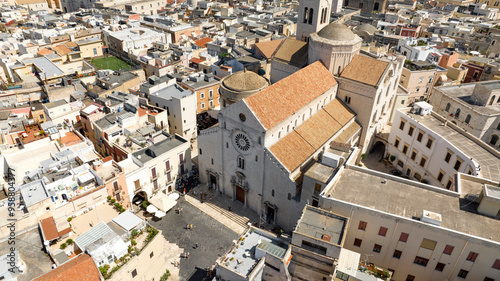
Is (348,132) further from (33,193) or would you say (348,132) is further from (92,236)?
(33,193)

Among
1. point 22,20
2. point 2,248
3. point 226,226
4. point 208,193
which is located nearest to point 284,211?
point 226,226

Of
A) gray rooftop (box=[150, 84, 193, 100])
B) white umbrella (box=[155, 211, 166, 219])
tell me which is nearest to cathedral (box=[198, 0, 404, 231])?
white umbrella (box=[155, 211, 166, 219])

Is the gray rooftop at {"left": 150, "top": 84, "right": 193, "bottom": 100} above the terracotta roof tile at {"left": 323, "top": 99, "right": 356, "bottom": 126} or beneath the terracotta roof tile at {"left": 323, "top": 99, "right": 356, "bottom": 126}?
beneath

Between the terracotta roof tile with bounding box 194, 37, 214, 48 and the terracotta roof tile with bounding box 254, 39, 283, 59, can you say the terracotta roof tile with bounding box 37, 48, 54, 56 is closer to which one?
the terracotta roof tile with bounding box 194, 37, 214, 48

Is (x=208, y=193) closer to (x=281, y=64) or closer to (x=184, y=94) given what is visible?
(x=184, y=94)

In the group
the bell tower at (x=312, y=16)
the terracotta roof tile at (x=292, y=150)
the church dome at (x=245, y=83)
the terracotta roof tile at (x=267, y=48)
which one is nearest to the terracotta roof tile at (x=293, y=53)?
the bell tower at (x=312, y=16)

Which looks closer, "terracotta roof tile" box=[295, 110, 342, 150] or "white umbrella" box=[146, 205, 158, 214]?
"white umbrella" box=[146, 205, 158, 214]
